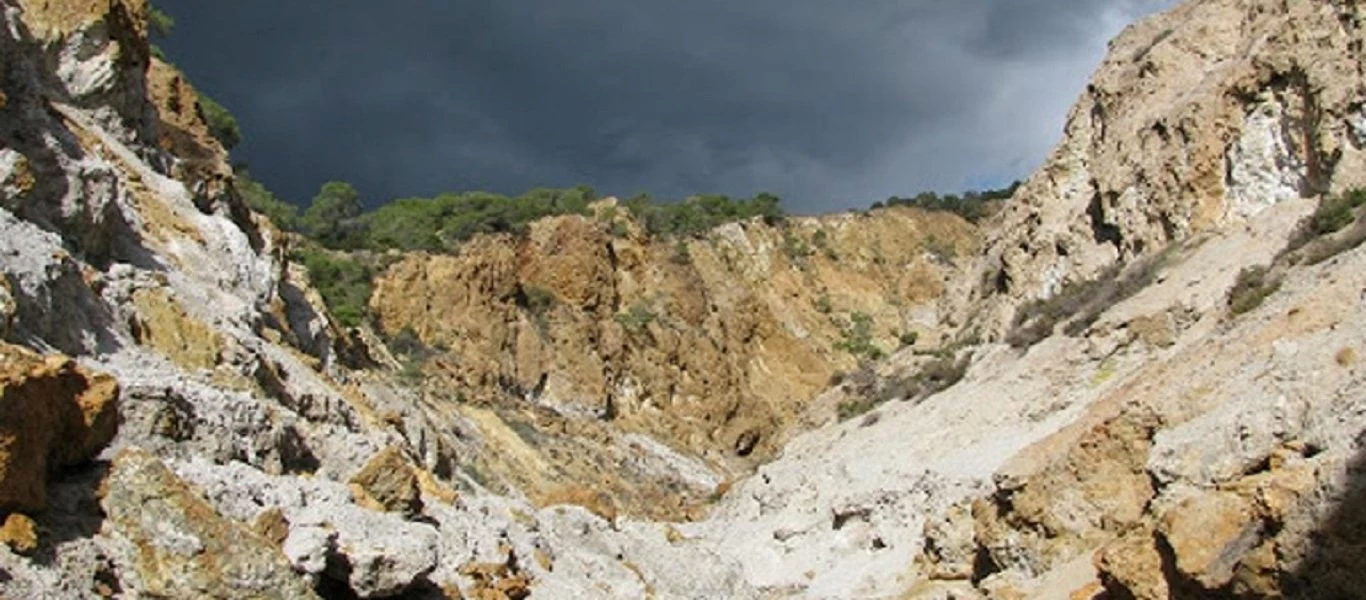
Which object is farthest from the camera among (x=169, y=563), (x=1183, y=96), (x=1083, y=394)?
(x=1183, y=96)

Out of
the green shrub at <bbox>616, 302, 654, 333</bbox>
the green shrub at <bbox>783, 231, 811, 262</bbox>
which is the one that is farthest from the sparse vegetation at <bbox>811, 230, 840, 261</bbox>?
the green shrub at <bbox>616, 302, 654, 333</bbox>

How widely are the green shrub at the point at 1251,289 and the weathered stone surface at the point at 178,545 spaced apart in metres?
15.7

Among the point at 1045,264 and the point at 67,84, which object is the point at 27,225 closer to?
the point at 67,84

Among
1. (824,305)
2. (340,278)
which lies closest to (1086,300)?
(340,278)

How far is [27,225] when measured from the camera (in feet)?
38.9

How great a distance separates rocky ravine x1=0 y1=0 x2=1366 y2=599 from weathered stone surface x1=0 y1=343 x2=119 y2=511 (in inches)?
1.1

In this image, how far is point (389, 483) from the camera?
12594 millimetres

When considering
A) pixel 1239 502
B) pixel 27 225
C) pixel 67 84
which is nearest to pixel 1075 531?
pixel 1239 502

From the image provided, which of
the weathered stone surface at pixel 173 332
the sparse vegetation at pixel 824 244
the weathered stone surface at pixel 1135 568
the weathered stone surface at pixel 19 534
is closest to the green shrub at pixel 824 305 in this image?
the sparse vegetation at pixel 824 244

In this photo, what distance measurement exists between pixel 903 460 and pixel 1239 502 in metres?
16.4

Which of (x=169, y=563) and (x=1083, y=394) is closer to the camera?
→ (x=169, y=563)

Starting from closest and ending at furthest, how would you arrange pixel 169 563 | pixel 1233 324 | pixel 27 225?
pixel 169 563, pixel 27 225, pixel 1233 324

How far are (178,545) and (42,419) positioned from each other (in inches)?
47.3

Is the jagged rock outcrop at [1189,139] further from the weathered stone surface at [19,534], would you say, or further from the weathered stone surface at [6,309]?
the weathered stone surface at [19,534]
